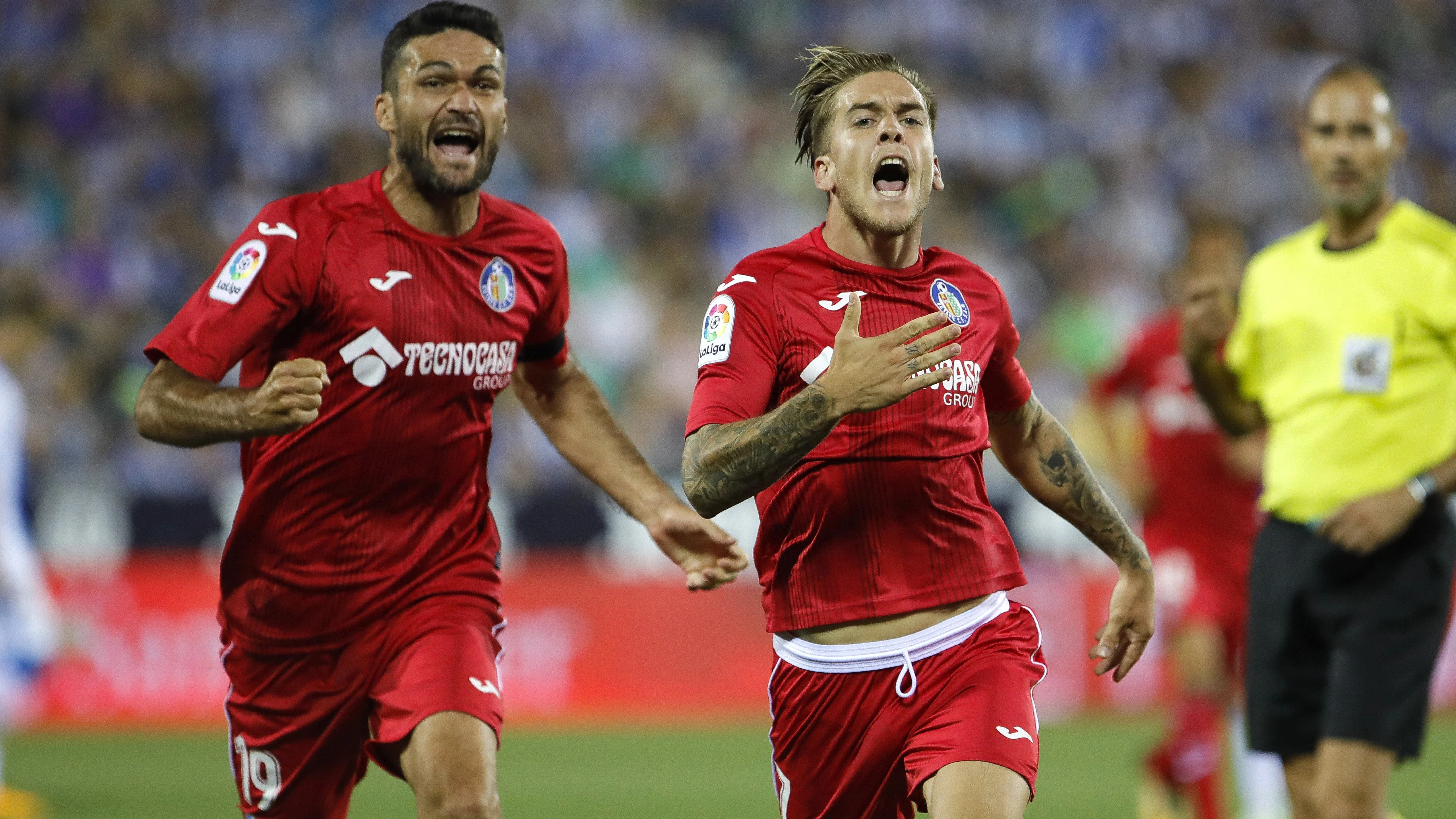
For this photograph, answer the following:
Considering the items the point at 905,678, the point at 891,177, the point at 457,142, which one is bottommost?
the point at 905,678

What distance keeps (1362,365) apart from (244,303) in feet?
12.0

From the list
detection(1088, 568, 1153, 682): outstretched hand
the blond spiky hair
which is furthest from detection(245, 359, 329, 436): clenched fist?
detection(1088, 568, 1153, 682): outstretched hand

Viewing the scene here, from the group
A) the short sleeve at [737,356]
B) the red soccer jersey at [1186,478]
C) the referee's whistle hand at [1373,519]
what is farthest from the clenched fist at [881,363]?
the red soccer jersey at [1186,478]

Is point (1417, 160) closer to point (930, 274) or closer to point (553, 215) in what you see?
point (553, 215)

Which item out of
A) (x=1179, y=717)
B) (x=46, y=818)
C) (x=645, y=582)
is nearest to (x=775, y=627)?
(x=1179, y=717)

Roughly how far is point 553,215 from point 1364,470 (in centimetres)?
1125

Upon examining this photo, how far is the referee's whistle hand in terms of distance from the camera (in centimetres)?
558

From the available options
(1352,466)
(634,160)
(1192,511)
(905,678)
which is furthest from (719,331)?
(634,160)

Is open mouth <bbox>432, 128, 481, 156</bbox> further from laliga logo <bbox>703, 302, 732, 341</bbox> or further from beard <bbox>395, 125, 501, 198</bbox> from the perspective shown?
laliga logo <bbox>703, 302, 732, 341</bbox>

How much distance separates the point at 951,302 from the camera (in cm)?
460

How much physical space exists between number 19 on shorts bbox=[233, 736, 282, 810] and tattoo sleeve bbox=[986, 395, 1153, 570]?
235 centimetres

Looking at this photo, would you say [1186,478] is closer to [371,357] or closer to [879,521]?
[879,521]

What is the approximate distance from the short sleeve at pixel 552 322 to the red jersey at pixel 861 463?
1.00m

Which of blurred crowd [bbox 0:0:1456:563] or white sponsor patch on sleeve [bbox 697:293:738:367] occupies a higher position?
blurred crowd [bbox 0:0:1456:563]
